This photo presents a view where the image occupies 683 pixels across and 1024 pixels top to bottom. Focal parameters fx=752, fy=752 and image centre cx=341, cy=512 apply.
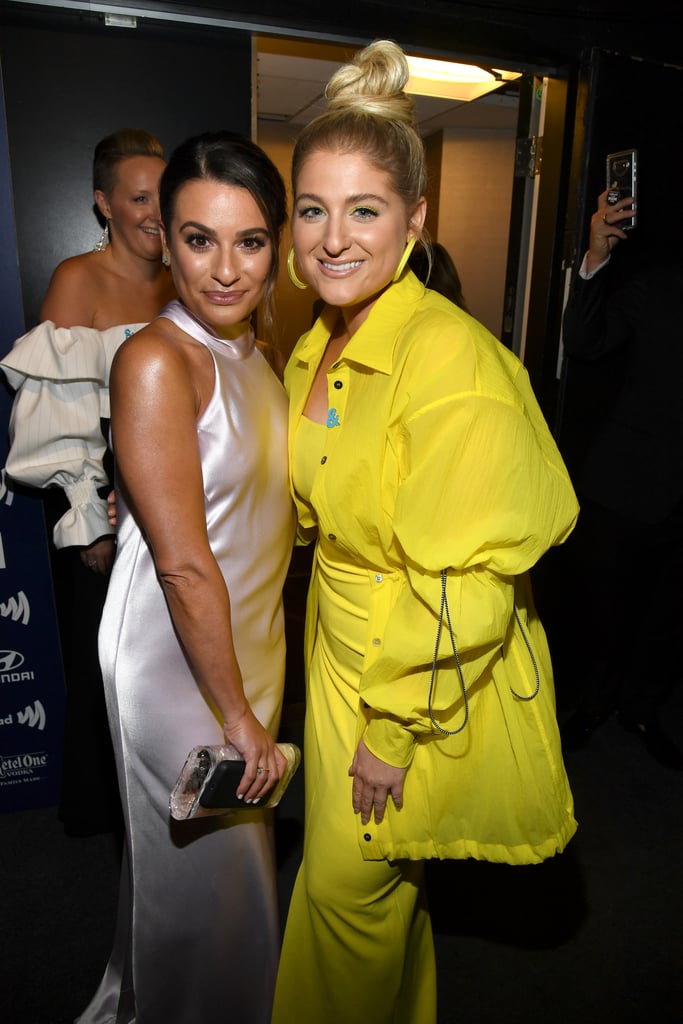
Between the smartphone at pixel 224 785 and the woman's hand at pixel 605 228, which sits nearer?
the smartphone at pixel 224 785

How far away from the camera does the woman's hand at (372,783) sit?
1.38 metres

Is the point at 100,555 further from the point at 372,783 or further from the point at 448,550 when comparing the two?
the point at 448,550

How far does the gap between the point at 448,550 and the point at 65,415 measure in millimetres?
1391

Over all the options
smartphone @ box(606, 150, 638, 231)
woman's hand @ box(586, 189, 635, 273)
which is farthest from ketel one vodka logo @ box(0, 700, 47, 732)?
smartphone @ box(606, 150, 638, 231)

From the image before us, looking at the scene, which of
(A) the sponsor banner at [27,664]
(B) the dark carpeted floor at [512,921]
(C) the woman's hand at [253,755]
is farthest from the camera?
(A) the sponsor banner at [27,664]

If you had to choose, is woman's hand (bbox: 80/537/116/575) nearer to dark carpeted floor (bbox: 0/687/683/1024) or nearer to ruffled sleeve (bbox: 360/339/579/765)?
dark carpeted floor (bbox: 0/687/683/1024)

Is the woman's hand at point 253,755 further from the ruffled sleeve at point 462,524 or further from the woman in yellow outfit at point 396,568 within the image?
the ruffled sleeve at point 462,524

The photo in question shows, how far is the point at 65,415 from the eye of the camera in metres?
2.15

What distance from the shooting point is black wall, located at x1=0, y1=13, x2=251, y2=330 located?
2449 millimetres

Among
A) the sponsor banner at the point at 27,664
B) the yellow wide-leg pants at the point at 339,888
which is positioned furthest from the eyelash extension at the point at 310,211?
the sponsor banner at the point at 27,664

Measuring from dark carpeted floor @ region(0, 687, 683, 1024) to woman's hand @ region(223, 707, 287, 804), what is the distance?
0.63 m

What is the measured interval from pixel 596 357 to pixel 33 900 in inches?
102

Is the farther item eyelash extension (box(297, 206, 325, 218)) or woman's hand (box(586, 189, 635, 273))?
woman's hand (box(586, 189, 635, 273))

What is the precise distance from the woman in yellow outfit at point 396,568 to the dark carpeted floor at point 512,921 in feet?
1.66
